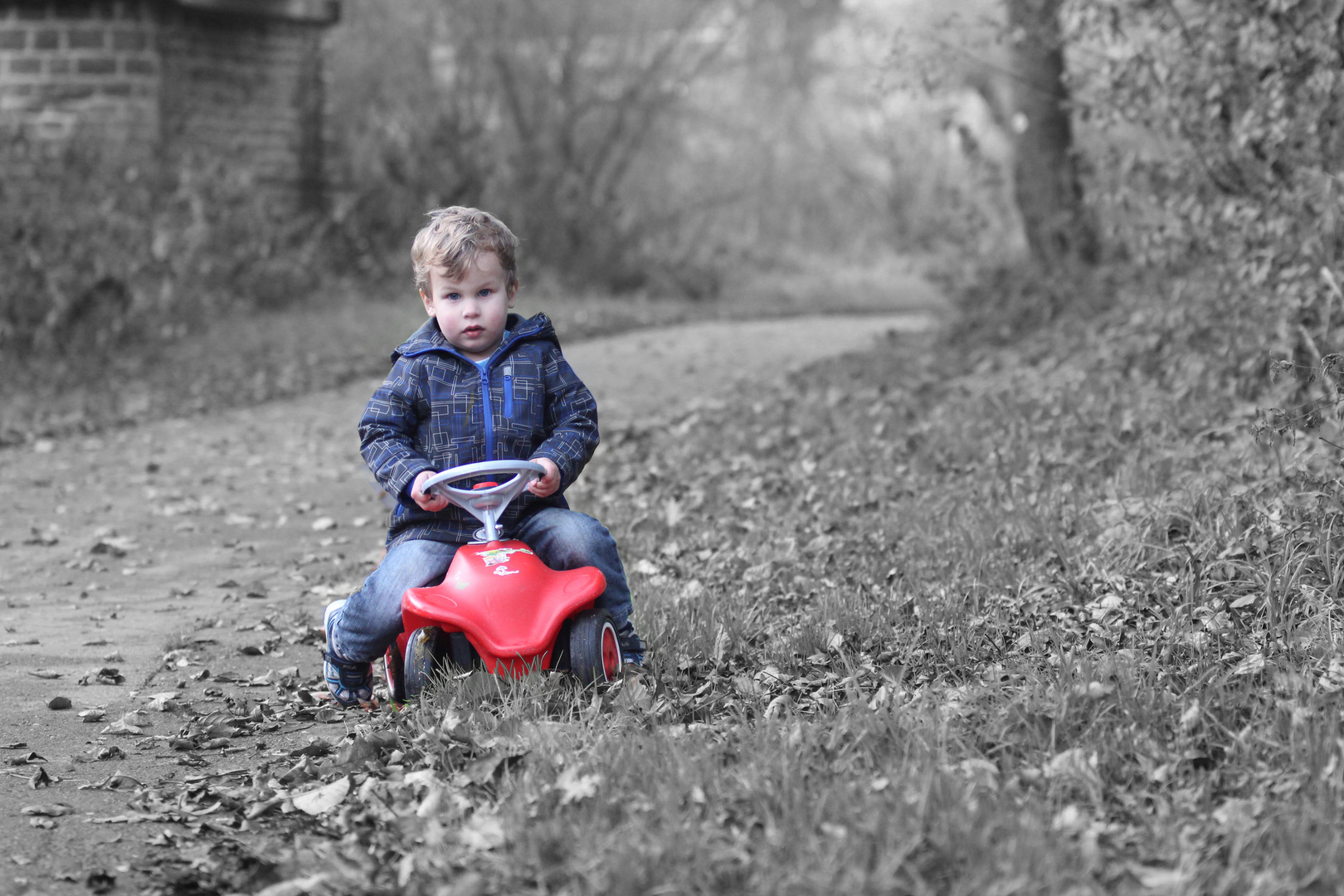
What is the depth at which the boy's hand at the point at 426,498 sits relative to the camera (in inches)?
161

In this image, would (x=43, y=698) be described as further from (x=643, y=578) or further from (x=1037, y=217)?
(x=1037, y=217)

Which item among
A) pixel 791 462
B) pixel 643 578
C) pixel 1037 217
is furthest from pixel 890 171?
pixel 643 578

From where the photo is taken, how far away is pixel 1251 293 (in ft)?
22.9

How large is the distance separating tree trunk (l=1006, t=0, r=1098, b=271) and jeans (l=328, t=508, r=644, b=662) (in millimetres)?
7574

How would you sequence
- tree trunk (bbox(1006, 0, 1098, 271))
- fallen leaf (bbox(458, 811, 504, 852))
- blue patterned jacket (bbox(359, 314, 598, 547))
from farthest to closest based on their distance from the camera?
tree trunk (bbox(1006, 0, 1098, 271))
blue patterned jacket (bbox(359, 314, 598, 547))
fallen leaf (bbox(458, 811, 504, 852))

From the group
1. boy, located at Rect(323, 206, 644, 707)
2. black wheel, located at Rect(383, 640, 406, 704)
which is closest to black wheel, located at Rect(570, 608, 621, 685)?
boy, located at Rect(323, 206, 644, 707)

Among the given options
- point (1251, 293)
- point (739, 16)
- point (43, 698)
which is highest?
point (739, 16)

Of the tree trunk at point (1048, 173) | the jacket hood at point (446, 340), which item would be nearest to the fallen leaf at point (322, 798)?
the jacket hood at point (446, 340)

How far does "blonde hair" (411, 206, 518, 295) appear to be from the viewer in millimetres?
4219

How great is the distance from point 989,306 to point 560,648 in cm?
790

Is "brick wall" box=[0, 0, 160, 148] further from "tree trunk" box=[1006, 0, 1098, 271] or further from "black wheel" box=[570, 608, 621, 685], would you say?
"black wheel" box=[570, 608, 621, 685]

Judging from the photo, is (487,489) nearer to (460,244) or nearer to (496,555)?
(496,555)

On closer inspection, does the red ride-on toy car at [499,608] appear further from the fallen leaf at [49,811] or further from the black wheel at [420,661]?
the fallen leaf at [49,811]

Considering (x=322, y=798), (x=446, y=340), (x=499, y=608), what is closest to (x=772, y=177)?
(x=446, y=340)
